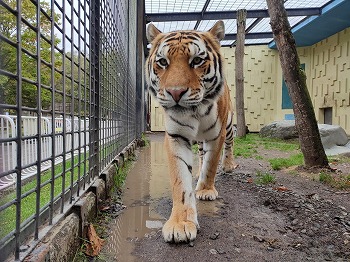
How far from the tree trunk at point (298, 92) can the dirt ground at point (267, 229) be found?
836 mm

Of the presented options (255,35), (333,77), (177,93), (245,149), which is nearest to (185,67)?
(177,93)

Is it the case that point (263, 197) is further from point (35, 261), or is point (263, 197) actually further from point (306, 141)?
point (35, 261)

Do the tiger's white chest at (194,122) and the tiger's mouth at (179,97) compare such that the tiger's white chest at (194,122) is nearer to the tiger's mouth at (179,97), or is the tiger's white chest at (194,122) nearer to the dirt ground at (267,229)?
the tiger's mouth at (179,97)

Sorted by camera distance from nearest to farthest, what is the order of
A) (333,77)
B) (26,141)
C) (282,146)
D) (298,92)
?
1. (26,141)
2. (298,92)
3. (282,146)
4. (333,77)

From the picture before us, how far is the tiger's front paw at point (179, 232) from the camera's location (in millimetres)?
1817

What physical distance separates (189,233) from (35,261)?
0.97m

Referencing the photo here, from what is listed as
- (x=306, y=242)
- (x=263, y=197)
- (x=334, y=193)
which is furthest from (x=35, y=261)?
(x=334, y=193)

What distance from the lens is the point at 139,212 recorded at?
2443mm

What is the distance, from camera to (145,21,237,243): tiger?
1.97m

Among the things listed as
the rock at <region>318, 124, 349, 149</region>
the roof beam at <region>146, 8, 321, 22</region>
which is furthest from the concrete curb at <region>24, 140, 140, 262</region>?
the roof beam at <region>146, 8, 321, 22</region>

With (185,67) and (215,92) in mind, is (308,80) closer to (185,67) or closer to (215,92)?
(215,92)

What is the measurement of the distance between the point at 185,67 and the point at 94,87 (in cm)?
76

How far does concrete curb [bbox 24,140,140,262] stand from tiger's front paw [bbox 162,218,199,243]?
0.47 meters

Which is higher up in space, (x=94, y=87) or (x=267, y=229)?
(x=94, y=87)
